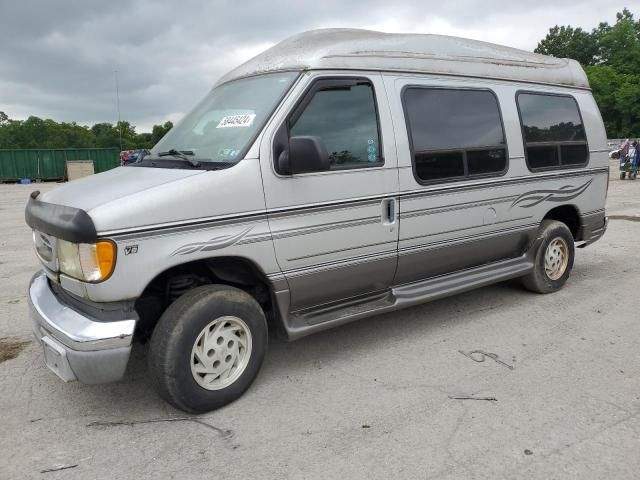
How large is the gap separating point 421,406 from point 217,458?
132 cm

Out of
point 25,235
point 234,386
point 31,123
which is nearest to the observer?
point 234,386

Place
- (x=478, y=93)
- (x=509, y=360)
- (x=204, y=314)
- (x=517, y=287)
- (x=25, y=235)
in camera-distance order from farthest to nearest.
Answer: (x=25, y=235), (x=517, y=287), (x=478, y=93), (x=509, y=360), (x=204, y=314)

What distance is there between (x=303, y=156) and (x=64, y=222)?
1487 millimetres

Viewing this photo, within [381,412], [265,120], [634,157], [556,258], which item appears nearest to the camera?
[381,412]

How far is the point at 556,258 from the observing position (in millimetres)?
5848

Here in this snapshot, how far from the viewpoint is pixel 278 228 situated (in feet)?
11.9

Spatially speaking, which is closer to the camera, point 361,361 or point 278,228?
point 278,228

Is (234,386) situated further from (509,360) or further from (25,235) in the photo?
(25,235)

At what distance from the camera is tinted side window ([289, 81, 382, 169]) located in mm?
3812

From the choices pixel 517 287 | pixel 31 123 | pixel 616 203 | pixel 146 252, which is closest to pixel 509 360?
pixel 517 287

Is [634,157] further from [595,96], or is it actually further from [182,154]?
[595,96]

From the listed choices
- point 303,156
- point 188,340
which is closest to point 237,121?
point 303,156

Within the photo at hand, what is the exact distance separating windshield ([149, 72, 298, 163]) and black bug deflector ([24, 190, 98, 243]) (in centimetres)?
88

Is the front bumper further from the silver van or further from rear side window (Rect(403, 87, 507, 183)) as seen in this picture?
rear side window (Rect(403, 87, 507, 183))
